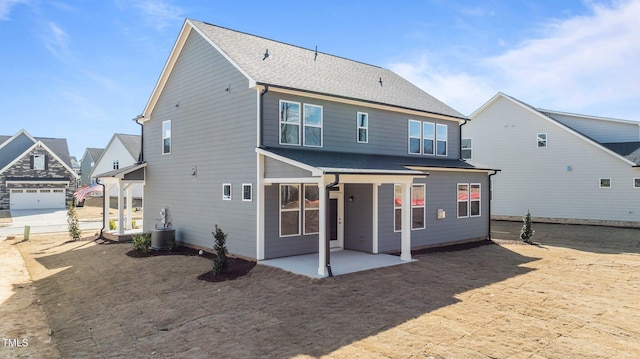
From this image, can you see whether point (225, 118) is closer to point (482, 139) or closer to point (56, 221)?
point (482, 139)

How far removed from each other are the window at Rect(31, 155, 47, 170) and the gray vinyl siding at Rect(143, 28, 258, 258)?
28.1 metres

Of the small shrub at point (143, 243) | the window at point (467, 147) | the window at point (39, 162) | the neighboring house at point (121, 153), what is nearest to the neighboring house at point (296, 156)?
the small shrub at point (143, 243)

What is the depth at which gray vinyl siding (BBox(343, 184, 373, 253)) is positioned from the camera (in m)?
13.3

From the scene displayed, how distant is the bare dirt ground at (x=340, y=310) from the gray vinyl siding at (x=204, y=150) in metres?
1.70

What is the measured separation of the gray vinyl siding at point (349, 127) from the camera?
11938 millimetres

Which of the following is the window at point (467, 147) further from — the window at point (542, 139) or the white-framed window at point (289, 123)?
the white-framed window at point (289, 123)

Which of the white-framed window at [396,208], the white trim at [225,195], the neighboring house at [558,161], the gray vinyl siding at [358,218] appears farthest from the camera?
the neighboring house at [558,161]

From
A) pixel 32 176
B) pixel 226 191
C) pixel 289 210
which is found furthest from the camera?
pixel 32 176

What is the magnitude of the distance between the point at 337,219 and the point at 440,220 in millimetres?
4289

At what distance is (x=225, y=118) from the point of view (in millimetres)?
13117

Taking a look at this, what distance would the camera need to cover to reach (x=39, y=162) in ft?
125

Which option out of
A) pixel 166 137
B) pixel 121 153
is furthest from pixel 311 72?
pixel 121 153

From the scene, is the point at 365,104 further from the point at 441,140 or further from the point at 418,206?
the point at 441,140

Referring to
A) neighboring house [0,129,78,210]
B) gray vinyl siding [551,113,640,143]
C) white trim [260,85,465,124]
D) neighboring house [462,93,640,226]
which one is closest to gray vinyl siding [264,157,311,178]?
white trim [260,85,465,124]
